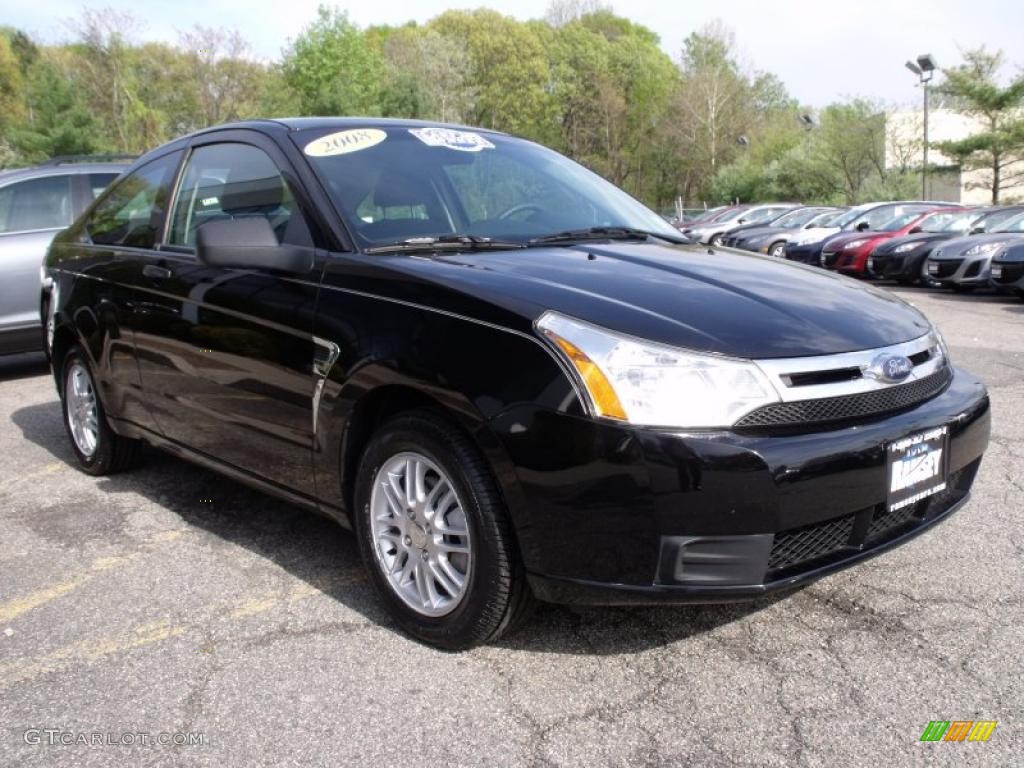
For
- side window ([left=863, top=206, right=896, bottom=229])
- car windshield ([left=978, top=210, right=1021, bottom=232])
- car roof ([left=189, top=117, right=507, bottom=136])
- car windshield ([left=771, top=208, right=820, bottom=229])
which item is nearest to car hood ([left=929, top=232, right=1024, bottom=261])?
car windshield ([left=978, top=210, right=1021, bottom=232])

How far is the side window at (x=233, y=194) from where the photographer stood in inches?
133

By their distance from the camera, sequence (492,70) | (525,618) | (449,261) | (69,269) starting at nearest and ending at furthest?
(525,618)
(449,261)
(69,269)
(492,70)

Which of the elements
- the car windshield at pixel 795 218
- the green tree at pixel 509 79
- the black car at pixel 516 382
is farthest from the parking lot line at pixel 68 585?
the green tree at pixel 509 79

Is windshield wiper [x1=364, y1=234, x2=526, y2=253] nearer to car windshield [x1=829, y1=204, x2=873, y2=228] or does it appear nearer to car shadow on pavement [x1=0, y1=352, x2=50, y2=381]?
car shadow on pavement [x1=0, y1=352, x2=50, y2=381]

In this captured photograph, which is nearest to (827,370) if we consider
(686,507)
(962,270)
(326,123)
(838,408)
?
(838,408)

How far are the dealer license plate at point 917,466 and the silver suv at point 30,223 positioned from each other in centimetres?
685

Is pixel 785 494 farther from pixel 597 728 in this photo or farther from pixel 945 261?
pixel 945 261

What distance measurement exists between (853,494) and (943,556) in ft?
4.00

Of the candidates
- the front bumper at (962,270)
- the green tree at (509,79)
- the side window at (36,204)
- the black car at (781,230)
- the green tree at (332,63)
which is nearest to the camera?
the side window at (36,204)

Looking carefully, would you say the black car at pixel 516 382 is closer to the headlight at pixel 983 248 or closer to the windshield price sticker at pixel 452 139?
the windshield price sticker at pixel 452 139

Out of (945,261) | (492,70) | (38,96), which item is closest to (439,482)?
(945,261)

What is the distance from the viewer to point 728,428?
2393 mm

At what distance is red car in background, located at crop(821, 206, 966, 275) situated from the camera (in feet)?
52.5

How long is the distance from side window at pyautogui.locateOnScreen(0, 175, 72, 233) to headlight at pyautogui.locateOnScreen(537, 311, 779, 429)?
23.0 ft
